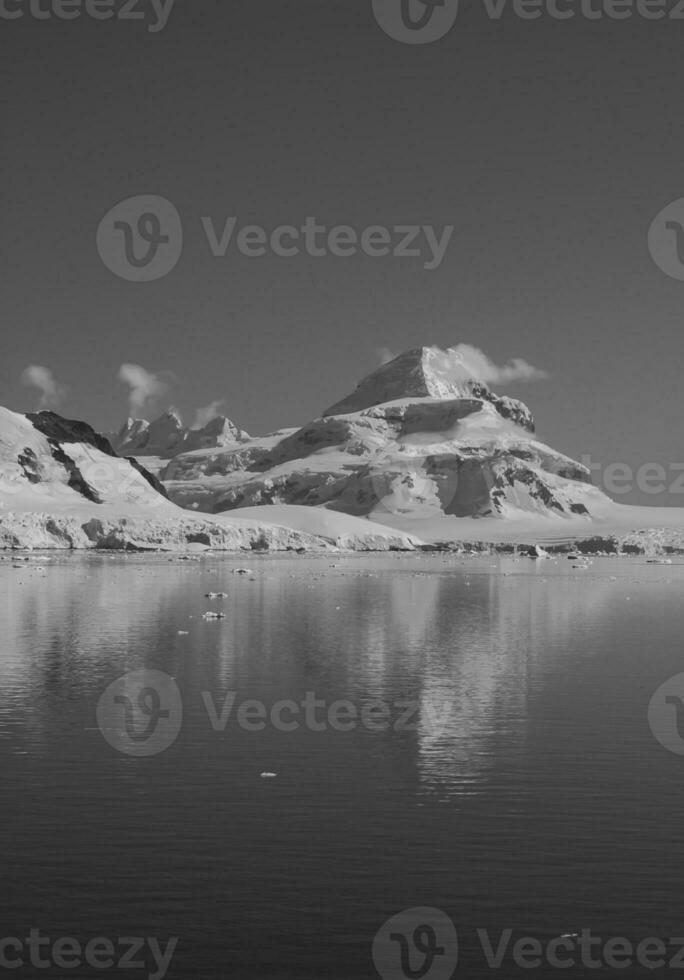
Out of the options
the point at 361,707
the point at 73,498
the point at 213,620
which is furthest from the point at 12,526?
the point at 361,707

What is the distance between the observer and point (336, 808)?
16562 millimetres

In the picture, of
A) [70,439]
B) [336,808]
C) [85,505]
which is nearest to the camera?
[336,808]

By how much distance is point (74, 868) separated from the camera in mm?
13703

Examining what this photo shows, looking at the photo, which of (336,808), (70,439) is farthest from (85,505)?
(336,808)

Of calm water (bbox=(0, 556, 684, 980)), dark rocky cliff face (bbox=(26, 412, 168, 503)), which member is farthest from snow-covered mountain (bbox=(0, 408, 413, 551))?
calm water (bbox=(0, 556, 684, 980))

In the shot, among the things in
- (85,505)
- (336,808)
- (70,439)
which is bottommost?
(336,808)

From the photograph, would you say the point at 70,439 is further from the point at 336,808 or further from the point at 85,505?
the point at 336,808

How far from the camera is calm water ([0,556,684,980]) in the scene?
1223 centimetres

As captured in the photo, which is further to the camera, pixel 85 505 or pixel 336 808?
pixel 85 505

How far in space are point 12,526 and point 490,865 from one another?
118 m

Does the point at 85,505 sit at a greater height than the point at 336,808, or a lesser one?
greater

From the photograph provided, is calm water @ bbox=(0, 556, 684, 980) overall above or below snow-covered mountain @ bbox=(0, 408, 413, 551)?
below

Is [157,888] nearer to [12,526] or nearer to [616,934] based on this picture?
[616,934]

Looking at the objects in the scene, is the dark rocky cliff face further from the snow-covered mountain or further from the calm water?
the calm water
